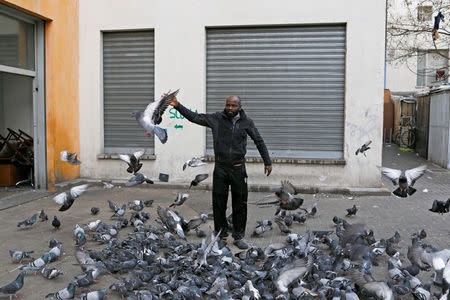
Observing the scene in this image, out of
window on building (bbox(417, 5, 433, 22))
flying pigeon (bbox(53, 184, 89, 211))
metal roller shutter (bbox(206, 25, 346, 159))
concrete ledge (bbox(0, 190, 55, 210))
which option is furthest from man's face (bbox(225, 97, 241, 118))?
window on building (bbox(417, 5, 433, 22))

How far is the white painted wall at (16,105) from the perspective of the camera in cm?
1155

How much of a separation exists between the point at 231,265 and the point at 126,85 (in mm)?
7438

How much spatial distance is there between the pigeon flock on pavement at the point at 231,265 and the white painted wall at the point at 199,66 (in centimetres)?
361

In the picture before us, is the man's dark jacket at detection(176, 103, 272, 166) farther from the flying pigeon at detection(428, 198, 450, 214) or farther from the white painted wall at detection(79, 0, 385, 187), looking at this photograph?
the white painted wall at detection(79, 0, 385, 187)

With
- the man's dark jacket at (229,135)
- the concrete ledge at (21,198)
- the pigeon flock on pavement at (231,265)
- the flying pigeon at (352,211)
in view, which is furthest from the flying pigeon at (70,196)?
the flying pigeon at (352,211)

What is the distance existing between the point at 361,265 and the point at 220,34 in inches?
292

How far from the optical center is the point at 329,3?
9844 millimetres

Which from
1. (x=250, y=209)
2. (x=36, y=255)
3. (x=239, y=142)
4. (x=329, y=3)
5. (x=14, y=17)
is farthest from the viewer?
(x=329, y=3)

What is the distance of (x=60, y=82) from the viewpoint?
10.2 metres

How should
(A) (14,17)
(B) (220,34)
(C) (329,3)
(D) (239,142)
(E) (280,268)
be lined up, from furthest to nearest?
1. (B) (220,34)
2. (C) (329,3)
3. (A) (14,17)
4. (D) (239,142)
5. (E) (280,268)

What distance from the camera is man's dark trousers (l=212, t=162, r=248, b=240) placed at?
19.9 feet

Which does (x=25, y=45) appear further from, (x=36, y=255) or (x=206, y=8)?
(x=36, y=255)

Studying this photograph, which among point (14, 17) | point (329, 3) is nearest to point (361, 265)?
point (329, 3)

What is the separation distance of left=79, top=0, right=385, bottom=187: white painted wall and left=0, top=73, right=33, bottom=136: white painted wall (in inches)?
71.2
